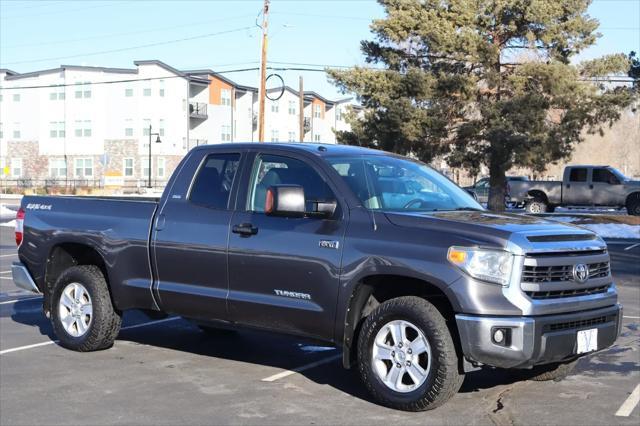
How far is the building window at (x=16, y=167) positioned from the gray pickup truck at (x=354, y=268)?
68.5m

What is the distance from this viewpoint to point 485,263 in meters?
5.66

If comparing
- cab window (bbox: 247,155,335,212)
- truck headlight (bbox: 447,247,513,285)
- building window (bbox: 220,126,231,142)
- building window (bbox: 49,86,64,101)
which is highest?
building window (bbox: 49,86,64,101)

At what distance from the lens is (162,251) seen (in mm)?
7332

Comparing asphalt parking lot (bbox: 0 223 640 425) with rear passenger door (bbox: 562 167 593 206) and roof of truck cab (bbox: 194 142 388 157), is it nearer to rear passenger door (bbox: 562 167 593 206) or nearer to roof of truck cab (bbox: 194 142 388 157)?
roof of truck cab (bbox: 194 142 388 157)

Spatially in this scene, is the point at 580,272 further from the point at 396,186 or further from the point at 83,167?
the point at 83,167

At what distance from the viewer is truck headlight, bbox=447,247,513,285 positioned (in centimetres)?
560

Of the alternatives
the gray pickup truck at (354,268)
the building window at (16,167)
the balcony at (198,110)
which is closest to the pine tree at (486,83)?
the gray pickup truck at (354,268)

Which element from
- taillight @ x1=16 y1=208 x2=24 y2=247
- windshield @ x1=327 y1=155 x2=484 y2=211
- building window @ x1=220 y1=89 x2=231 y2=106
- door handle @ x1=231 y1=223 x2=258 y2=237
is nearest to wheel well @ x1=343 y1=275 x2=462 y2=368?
windshield @ x1=327 y1=155 x2=484 y2=211

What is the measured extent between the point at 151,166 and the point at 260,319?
201 feet

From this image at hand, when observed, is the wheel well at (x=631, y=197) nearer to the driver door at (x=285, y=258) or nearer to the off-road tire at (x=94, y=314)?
the off-road tire at (x=94, y=314)

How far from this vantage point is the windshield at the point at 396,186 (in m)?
6.60

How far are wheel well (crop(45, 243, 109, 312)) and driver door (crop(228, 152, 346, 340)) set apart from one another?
2140 mm

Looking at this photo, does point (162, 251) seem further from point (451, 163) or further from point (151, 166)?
point (151, 166)

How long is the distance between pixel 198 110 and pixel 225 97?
4666mm
